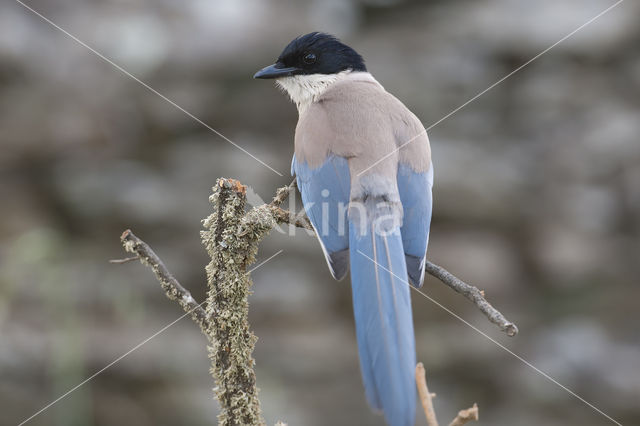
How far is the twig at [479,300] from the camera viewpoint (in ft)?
5.20

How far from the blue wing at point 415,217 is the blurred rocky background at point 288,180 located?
10.2ft

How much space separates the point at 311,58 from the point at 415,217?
48.8 inches

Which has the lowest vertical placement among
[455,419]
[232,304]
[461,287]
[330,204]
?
[455,419]

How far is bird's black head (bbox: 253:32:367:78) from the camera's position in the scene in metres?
3.19

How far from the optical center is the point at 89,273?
5531 mm

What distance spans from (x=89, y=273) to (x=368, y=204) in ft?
→ 12.8

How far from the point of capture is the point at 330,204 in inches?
95.4

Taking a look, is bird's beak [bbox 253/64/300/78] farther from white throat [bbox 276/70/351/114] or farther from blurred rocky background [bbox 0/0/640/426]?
blurred rocky background [bbox 0/0/640/426]

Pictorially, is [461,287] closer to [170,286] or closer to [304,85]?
[170,286]

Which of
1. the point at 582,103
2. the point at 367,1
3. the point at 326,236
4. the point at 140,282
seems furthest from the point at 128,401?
the point at 582,103

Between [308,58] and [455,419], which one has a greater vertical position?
[308,58]

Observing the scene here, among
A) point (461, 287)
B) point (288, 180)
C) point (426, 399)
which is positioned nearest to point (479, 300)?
point (461, 287)

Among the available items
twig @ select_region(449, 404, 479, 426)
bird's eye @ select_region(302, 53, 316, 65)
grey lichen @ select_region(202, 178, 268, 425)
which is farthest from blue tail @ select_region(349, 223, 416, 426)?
bird's eye @ select_region(302, 53, 316, 65)

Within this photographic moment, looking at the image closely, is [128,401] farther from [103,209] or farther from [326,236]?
[326,236]
